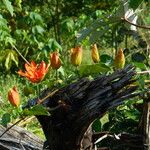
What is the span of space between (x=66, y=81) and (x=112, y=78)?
0.17 m

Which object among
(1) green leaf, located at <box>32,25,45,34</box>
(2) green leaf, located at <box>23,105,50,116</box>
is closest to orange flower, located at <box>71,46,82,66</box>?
(2) green leaf, located at <box>23,105,50,116</box>

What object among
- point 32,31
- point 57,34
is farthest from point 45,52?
point 57,34

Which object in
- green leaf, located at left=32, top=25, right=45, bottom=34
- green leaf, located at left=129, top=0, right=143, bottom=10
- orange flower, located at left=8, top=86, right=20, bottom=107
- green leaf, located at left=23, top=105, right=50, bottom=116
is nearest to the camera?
green leaf, located at left=129, top=0, right=143, bottom=10

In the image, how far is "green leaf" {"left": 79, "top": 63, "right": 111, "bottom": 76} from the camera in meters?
1.30

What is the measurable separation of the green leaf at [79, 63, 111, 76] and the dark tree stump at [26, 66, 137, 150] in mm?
18

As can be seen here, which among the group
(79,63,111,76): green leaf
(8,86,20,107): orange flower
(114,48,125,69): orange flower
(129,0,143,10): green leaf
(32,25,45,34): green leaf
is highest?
(32,25,45,34): green leaf

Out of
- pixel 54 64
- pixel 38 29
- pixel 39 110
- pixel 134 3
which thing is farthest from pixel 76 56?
pixel 38 29

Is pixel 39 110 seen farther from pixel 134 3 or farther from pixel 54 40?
pixel 54 40

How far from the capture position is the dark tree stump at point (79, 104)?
1.29 meters

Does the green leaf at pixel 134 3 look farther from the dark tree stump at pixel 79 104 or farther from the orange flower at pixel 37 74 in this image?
the orange flower at pixel 37 74

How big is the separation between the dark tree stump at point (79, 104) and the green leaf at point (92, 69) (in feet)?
0.06

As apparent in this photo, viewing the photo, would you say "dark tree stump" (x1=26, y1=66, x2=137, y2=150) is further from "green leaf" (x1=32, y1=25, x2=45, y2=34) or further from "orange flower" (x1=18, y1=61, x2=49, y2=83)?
"green leaf" (x1=32, y1=25, x2=45, y2=34)

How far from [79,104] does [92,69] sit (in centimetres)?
9

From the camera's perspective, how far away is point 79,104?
1351mm
